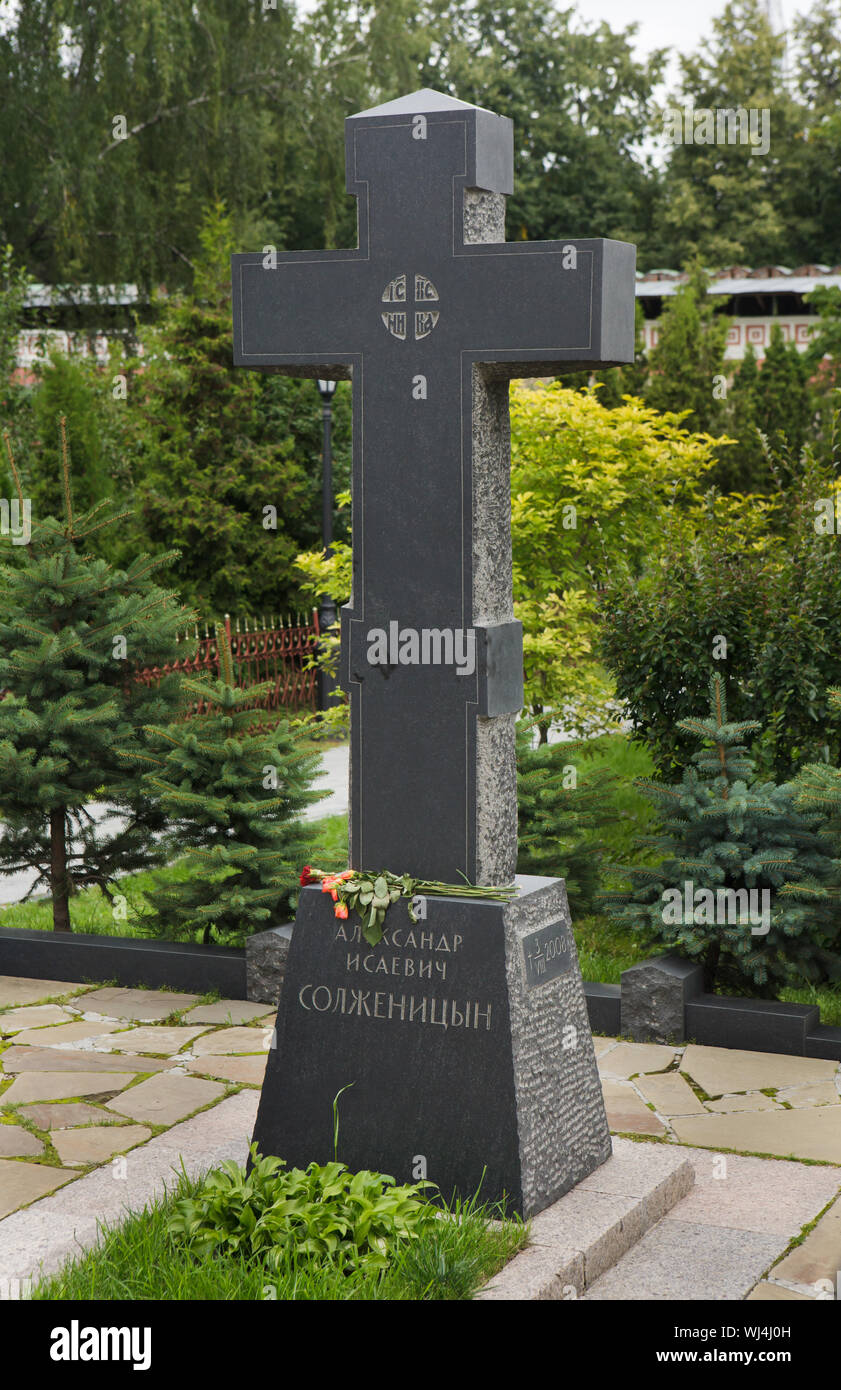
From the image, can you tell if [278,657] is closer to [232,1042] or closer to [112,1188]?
[232,1042]

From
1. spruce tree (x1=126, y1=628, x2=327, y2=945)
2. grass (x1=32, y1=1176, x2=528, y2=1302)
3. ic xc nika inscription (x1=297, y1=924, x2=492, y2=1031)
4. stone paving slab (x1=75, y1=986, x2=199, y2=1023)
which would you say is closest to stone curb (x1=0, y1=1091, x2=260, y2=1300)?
grass (x1=32, y1=1176, x2=528, y2=1302)

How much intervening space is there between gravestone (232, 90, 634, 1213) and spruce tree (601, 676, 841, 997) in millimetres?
1777

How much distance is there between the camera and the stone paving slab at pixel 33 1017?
20.9 feet

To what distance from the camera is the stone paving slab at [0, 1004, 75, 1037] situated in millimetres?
6357

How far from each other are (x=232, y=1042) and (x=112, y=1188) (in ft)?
5.26

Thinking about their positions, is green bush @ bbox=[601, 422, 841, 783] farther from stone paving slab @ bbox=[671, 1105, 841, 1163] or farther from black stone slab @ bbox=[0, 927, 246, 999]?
black stone slab @ bbox=[0, 927, 246, 999]

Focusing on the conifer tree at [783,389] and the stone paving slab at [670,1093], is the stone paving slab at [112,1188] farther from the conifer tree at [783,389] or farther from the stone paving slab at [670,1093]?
the conifer tree at [783,389]

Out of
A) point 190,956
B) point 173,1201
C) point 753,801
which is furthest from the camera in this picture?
point 190,956

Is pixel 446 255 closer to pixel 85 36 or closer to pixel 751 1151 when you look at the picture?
pixel 751 1151

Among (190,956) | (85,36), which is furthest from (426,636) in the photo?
(85,36)

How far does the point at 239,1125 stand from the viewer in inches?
200

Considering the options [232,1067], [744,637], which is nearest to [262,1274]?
[232,1067]

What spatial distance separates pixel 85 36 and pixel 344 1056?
61.6 feet

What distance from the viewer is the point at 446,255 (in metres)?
4.19
